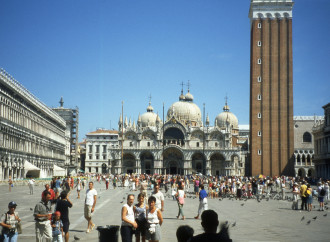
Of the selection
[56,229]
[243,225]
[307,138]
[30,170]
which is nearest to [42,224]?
[56,229]

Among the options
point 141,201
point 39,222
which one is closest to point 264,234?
point 141,201

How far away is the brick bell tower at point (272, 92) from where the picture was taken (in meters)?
59.7

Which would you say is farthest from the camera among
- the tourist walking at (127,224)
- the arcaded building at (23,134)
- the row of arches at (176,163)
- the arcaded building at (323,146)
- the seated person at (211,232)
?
the row of arches at (176,163)

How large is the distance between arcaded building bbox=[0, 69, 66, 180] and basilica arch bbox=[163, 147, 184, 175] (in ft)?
70.4

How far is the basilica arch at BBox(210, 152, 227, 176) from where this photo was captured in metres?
81.4

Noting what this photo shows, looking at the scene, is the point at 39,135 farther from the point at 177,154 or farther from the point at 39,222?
the point at 39,222

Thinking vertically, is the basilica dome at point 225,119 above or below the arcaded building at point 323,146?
above

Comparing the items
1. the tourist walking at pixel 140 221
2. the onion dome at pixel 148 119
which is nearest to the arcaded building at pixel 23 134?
the onion dome at pixel 148 119

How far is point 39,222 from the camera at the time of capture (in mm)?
8961

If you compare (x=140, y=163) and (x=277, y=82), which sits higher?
(x=277, y=82)

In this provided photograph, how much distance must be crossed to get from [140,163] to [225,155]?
16.4 metres

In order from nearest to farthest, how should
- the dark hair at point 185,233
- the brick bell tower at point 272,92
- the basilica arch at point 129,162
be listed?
1. the dark hair at point 185,233
2. the brick bell tower at point 272,92
3. the basilica arch at point 129,162

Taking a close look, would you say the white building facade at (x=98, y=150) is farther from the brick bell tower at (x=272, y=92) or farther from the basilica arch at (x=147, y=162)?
the brick bell tower at (x=272, y=92)

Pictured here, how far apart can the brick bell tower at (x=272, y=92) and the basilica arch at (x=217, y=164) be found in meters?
21.4
